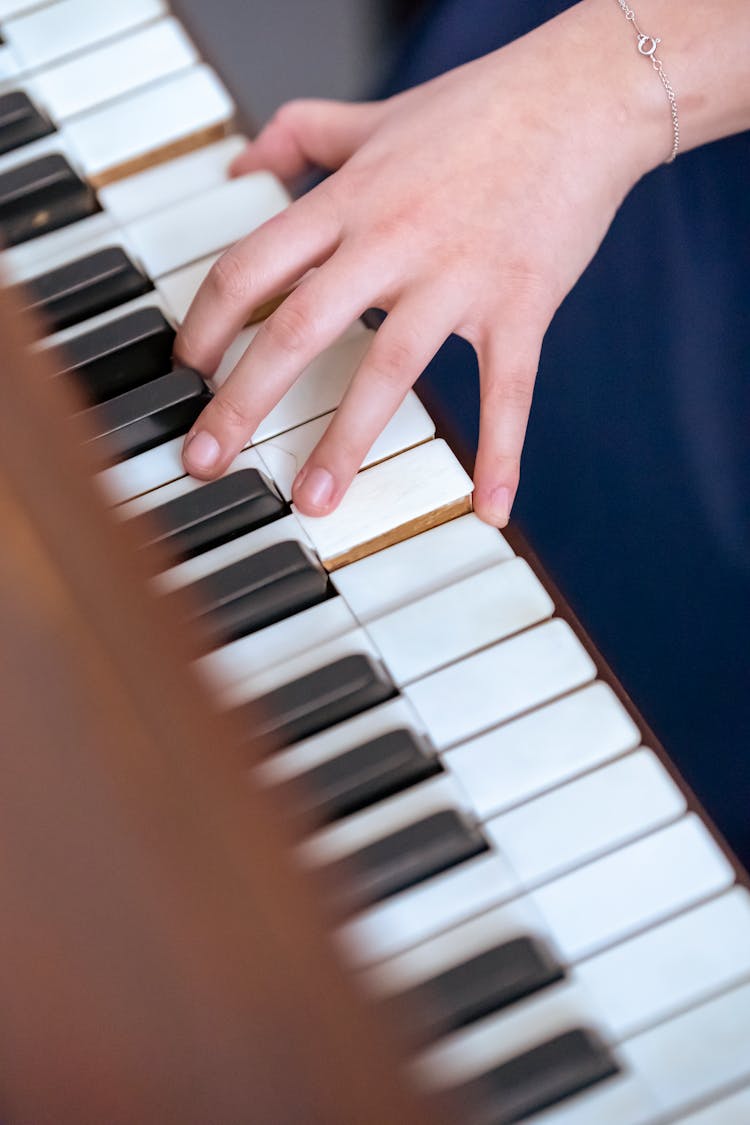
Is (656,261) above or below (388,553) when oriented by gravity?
above

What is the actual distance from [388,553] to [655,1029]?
0.29 metres

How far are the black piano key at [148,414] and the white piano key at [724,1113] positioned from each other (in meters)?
0.48

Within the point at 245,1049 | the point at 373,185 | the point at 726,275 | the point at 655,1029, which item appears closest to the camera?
the point at 245,1049

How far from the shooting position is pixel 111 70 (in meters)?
0.87

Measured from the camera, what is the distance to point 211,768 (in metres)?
0.34

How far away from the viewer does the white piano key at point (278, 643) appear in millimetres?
668

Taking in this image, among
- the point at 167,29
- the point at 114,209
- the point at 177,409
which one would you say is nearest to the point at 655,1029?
the point at 177,409

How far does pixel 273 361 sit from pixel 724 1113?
0.47 meters

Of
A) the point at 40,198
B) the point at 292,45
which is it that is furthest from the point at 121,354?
the point at 292,45

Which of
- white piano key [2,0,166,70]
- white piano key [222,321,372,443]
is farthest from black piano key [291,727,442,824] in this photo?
white piano key [2,0,166,70]

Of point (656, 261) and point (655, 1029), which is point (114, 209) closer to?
point (656, 261)

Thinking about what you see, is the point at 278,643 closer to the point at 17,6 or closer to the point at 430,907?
the point at 430,907

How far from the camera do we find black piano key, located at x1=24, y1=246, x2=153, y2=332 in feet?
2.58

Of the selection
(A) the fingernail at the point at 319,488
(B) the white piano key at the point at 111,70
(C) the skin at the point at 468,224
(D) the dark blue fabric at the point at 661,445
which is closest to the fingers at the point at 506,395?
(C) the skin at the point at 468,224
